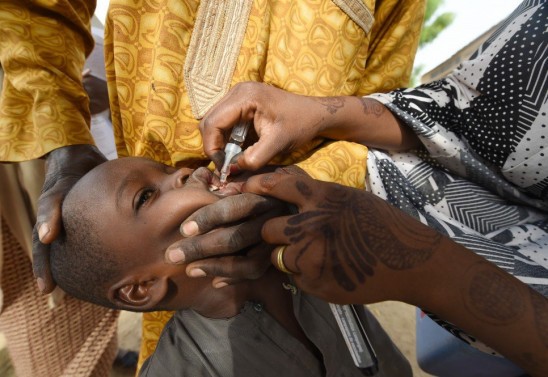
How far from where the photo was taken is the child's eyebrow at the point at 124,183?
877 mm

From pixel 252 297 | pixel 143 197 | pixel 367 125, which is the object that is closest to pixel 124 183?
pixel 143 197

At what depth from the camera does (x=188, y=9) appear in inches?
38.7

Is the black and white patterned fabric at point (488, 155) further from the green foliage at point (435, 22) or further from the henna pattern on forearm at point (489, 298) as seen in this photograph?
the green foliage at point (435, 22)

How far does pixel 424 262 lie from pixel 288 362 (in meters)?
0.71

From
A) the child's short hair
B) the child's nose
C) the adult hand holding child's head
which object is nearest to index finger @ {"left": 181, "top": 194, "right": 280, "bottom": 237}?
the child's nose

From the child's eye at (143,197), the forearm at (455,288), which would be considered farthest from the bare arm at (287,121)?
the forearm at (455,288)

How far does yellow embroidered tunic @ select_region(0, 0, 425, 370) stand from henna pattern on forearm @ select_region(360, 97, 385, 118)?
0.10m

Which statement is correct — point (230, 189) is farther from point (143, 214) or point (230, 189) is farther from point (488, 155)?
point (488, 155)

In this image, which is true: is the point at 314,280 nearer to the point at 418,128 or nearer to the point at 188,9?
the point at 418,128

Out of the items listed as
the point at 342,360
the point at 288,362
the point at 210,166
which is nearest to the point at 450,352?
the point at 342,360

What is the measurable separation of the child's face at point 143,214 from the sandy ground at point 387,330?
1.77m

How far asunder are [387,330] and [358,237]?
2.20 metres

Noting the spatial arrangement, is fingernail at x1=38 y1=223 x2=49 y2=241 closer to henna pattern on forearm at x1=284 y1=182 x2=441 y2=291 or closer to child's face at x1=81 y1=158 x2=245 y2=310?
child's face at x1=81 y1=158 x2=245 y2=310

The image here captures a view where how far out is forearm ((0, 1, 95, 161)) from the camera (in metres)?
1.11
